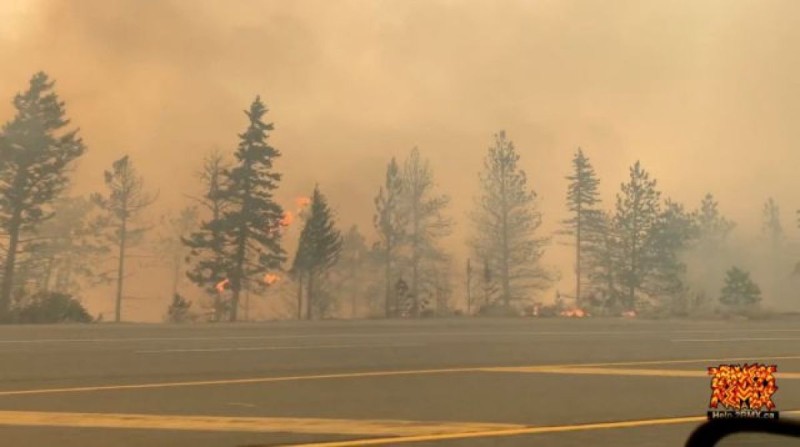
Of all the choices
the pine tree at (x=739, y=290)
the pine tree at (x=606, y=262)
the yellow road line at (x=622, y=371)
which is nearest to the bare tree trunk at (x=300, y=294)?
the pine tree at (x=606, y=262)

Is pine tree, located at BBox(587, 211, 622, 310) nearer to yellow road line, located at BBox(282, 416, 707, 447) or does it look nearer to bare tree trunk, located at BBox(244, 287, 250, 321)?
bare tree trunk, located at BBox(244, 287, 250, 321)

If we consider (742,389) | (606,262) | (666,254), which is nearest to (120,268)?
(606,262)

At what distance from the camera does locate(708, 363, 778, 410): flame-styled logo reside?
3189 mm

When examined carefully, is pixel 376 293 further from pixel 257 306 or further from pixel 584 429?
pixel 584 429

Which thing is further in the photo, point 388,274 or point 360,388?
point 388,274

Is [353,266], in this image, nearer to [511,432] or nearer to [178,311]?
[178,311]

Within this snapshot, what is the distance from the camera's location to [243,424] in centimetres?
773

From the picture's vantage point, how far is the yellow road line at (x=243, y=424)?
24.5ft

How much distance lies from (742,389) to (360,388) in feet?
24.8

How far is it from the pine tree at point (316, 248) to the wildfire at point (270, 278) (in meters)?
1.34

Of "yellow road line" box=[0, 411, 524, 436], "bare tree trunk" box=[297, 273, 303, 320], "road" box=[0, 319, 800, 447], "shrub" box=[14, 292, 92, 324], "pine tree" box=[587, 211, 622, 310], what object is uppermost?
"pine tree" box=[587, 211, 622, 310]

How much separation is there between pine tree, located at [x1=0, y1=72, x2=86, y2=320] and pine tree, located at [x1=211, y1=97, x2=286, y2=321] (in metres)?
10.6

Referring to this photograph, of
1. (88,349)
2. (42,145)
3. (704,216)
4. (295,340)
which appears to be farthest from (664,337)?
(704,216)

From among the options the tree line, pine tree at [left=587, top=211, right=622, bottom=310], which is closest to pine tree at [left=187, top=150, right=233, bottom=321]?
the tree line
